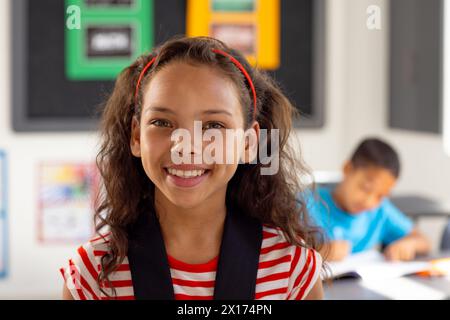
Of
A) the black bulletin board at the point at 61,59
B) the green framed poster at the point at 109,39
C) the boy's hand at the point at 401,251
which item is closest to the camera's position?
the boy's hand at the point at 401,251

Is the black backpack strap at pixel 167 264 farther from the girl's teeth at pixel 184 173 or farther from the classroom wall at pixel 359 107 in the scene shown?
the classroom wall at pixel 359 107

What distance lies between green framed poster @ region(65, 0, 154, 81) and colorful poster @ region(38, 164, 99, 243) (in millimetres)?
255

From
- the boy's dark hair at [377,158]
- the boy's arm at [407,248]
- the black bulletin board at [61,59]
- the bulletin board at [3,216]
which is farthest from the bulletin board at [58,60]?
the boy's arm at [407,248]

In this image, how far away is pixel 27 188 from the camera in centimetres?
174

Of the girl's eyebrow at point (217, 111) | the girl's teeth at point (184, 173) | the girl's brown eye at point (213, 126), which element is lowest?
the girl's teeth at point (184, 173)

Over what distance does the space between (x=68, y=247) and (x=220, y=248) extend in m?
1.41

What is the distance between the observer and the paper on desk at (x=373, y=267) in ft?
3.05

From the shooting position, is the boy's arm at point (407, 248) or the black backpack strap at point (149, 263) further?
the boy's arm at point (407, 248)

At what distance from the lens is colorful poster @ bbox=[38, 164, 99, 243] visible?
1746 millimetres

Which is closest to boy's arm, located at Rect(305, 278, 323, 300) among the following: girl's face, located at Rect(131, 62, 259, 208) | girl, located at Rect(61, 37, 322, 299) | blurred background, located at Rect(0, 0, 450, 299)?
girl, located at Rect(61, 37, 322, 299)

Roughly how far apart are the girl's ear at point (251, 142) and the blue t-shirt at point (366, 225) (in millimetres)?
622

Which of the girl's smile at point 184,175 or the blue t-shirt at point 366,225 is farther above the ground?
the girl's smile at point 184,175

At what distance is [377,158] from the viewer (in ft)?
3.76

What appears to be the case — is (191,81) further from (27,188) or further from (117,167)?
(27,188)
